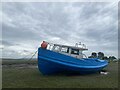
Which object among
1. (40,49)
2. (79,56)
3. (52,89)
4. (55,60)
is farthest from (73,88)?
(79,56)

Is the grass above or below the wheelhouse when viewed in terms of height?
below

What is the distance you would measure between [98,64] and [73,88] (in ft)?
34.4

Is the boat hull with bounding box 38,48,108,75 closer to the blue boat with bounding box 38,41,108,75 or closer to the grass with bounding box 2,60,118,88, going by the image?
the blue boat with bounding box 38,41,108,75

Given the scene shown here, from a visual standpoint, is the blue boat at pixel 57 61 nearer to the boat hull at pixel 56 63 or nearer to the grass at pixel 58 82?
the boat hull at pixel 56 63

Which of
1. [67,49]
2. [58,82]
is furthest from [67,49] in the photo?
[58,82]

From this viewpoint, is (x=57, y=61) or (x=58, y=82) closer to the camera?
(x=58, y=82)

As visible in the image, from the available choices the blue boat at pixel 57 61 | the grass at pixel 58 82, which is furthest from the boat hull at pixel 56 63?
the grass at pixel 58 82

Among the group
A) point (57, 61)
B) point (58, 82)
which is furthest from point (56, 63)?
point (58, 82)

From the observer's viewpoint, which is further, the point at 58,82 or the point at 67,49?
the point at 67,49

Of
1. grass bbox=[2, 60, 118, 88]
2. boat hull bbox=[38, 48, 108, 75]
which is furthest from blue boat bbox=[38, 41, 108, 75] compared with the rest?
grass bbox=[2, 60, 118, 88]

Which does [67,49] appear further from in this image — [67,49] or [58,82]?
[58,82]

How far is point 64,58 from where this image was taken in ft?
52.4

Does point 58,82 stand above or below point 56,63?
below

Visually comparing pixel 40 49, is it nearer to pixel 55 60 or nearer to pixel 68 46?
pixel 55 60
